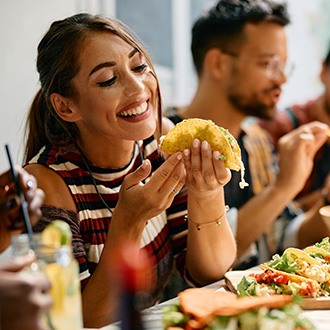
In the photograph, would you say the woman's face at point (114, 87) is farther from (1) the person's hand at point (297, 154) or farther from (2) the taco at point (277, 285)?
(1) the person's hand at point (297, 154)

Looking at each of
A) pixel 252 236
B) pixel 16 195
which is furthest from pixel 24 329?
pixel 252 236

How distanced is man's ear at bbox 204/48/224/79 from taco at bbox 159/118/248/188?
128 centimetres

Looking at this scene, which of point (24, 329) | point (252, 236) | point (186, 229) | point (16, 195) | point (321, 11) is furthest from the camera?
point (321, 11)

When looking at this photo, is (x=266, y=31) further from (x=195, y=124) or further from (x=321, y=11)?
(x=321, y=11)

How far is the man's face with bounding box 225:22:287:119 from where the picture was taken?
2.80 m

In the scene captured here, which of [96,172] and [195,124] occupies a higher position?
[195,124]

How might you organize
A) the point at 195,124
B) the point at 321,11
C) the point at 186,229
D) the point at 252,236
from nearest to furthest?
the point at 195,124 < the point at 186,229 < the point at 252,236 < the point at 321,11

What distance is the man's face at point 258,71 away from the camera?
280 centimetres

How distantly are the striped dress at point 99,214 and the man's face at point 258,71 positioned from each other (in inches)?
36.9

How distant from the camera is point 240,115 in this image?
289 cm

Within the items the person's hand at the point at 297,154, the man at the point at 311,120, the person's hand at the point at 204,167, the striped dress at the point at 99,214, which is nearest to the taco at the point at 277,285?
the person's hand at the point at 204,167

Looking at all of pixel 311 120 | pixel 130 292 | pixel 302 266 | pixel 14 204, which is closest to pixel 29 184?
pixel 14 204

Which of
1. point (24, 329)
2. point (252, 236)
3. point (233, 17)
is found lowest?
point (252, 236)

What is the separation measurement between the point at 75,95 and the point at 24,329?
0.91 metres
